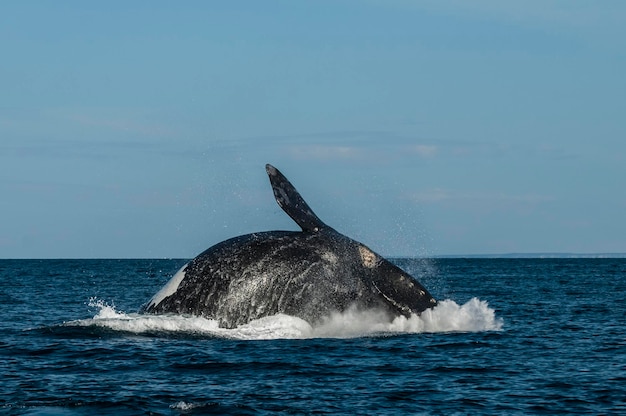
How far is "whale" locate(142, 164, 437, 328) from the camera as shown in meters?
19.2

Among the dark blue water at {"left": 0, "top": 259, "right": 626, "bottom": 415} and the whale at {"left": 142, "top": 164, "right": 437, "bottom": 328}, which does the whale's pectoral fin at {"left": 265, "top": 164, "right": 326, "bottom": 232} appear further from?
the dark blue water at {"left": 0, "top": 259, "right": 626, "bottom": 415}

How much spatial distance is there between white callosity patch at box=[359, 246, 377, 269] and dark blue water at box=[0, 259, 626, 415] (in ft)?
3.59

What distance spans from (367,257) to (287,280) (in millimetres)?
1773

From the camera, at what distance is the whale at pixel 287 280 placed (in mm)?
19203

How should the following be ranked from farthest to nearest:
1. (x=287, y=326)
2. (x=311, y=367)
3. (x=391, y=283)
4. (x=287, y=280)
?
(x=391, y=283) < (x=287, y=326) < (x=287, y=280) < (x=311, y=367)

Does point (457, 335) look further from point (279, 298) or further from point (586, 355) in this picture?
point (279, 298)

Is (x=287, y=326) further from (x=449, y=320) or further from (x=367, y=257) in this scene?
(x=449, y=320)

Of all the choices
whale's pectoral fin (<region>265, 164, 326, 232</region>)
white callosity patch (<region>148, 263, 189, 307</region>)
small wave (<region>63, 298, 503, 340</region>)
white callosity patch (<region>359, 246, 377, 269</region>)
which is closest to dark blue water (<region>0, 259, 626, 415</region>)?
small wave (<region>63, 298, 503, 340</region>)

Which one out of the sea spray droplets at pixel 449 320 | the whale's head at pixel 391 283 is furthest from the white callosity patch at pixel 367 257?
the sea spray droplets at pixel 449 320

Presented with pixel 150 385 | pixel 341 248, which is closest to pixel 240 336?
pixel 341 248

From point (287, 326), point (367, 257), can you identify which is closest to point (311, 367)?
point (287, 326)

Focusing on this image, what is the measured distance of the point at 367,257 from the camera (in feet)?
65.0

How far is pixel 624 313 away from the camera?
3306 centimetres

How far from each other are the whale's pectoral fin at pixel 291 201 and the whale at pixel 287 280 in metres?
0.02
